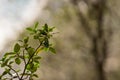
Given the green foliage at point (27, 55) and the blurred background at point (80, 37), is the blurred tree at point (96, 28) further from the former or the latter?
the green foliage at point (27, 55)

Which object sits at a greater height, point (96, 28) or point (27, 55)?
point (96, 28)

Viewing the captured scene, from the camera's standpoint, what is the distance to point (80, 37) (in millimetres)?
9500

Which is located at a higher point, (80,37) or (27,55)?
(80,37)

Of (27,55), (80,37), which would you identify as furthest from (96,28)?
(27,55)

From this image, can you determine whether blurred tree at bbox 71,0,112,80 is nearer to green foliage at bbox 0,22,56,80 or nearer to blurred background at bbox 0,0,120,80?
blurred background at bbox 0,0,120,80

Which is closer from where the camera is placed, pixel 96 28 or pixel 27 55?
pixel 27 55

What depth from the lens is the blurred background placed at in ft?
29.5

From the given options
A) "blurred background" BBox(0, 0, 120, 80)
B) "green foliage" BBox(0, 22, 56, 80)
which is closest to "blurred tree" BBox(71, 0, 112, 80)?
"blurred background" BBox(0, 0, 120, 80)

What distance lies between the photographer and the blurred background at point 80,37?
8.98m

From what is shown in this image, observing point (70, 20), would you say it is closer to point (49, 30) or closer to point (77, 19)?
point (77, 19)

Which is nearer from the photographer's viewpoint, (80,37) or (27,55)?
(27,55)

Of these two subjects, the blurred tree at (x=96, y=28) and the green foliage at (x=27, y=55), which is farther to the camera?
the blurred tree at (x=96, y=28)

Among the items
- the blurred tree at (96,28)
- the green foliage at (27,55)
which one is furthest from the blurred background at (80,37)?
the green foliage at (27,55)

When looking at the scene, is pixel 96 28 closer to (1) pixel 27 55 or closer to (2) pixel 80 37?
(2) pixel 80 37
